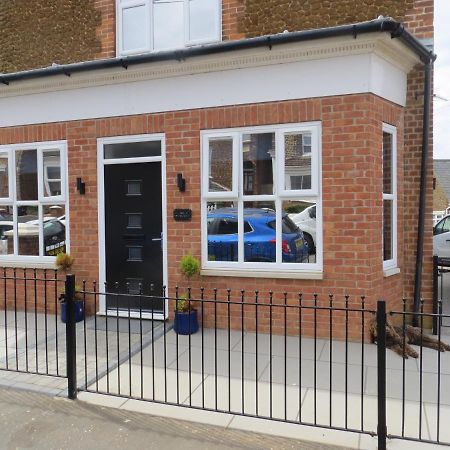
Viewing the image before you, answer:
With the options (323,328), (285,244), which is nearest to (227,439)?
(323,328)

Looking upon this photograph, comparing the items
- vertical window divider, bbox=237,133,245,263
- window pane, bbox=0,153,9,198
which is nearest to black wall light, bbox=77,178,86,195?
window pane, bbox=0,153,9,198

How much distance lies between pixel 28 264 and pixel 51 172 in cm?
148

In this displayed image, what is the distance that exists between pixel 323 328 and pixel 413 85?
3.51 meters

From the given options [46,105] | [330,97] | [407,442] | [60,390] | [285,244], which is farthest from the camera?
[46,105]

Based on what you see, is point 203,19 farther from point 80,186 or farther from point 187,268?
point 187,268

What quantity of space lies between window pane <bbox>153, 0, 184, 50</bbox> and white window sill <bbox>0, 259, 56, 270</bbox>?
3.77m

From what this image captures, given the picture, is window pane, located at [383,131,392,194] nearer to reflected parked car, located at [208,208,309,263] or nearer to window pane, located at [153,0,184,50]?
reflected parked car, located at [208,208,309,263]

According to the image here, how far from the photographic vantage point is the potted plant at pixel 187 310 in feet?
19.9

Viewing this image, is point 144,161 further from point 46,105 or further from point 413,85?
point 413,85

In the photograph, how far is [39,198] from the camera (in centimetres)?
739

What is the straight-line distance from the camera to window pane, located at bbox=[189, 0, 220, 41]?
7.34 meters

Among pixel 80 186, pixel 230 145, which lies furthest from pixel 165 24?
pixel 80 186

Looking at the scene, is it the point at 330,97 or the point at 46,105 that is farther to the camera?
the point at 46,105

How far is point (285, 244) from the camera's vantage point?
20.3 ft
